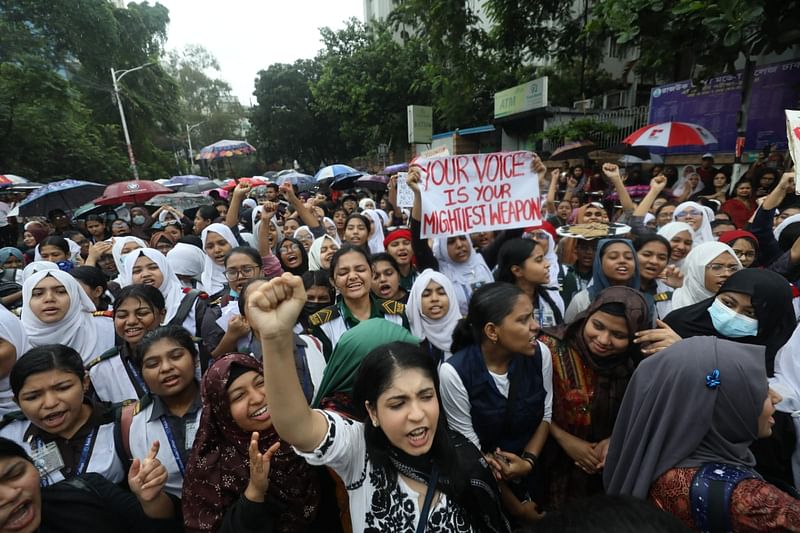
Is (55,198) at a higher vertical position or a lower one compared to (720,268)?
higher

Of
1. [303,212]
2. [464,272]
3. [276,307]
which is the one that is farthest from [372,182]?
[276,307]

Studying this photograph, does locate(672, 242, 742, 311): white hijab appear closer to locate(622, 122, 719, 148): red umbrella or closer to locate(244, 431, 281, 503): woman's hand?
locate(244, 431, 281, 503): woman's hand

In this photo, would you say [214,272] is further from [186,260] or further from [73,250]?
[73,250]

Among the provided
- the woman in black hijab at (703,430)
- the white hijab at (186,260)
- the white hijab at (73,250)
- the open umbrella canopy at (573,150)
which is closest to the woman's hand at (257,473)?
the woman in black hijab at (703,430)

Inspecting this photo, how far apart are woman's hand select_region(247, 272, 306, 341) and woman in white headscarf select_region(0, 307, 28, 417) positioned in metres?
1.82

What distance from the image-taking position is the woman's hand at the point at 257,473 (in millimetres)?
1387

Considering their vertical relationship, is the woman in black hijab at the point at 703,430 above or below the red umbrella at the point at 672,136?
below

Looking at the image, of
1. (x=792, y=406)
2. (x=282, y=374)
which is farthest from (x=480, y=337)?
(x=792, y=406)

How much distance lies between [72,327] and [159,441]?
1.47m

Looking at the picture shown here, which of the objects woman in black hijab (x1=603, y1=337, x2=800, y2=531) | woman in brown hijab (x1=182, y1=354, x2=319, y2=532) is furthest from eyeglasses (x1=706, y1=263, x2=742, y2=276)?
woman in brown hijab (x1=182, y1=354, x2=319, y2=532)

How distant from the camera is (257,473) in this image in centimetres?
140

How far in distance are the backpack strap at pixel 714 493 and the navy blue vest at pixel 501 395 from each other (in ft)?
2.69

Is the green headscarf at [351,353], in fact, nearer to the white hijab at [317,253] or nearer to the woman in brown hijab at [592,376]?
the woman in brown hijab at [592,376]

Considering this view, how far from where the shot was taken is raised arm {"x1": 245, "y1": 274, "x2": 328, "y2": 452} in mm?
1248
